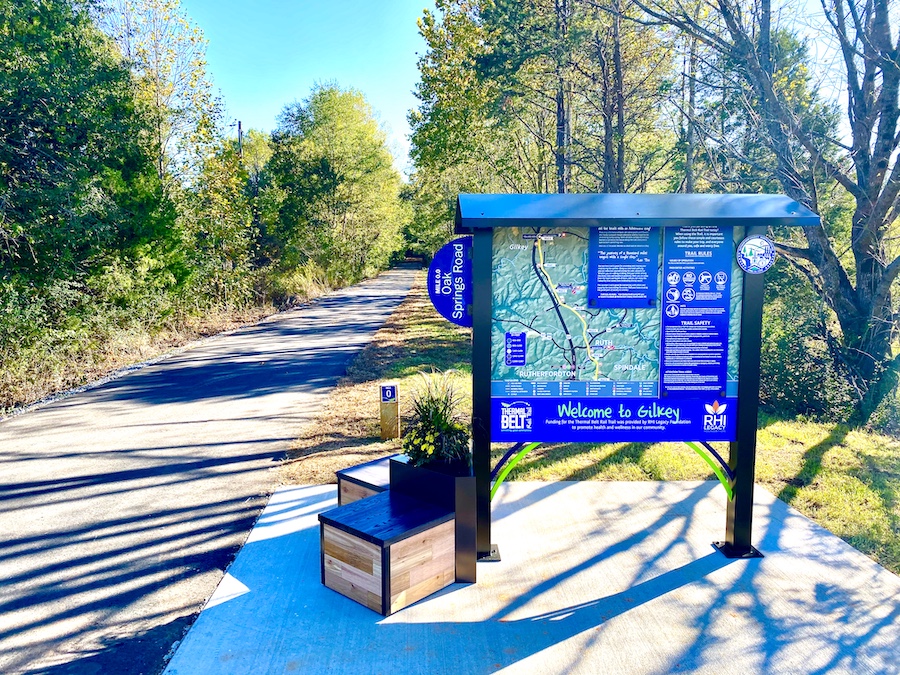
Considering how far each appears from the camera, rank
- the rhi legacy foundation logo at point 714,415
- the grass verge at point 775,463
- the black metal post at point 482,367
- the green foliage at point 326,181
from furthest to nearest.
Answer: the green foliage at point 326,181, the grass verge at point 775,463, the rhi legacy foundation logo at point 714,415, the black metal post at point 482,367

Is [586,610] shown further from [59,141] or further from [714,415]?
[59,141]

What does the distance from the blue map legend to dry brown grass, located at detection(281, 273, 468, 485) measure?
75 centimetres

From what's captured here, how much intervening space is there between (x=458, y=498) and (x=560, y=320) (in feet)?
4.20

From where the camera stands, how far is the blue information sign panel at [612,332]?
4094 mm

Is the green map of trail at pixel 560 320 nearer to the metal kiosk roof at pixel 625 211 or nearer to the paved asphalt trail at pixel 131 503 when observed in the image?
the metal kiosk roof at pixel 625 211

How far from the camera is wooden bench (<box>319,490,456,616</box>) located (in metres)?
3.53

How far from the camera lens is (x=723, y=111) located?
13008 millimetres

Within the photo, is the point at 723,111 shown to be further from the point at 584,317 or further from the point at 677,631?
the point at 677,631

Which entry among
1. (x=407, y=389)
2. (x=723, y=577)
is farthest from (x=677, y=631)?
(x=407, y=389)

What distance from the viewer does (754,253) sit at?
4.09 m

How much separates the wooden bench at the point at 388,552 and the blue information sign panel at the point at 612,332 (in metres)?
0.72

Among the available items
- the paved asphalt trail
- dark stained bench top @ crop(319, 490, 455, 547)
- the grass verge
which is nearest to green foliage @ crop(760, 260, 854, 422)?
the grass verge

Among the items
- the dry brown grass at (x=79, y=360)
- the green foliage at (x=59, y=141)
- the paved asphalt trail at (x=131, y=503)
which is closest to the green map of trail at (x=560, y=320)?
the paved asphalt trail at (x=131, y=503)

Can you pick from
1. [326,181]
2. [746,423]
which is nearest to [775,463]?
[746,423]
